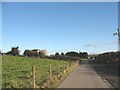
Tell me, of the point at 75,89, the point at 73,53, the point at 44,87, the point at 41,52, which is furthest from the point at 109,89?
the point at 73,53

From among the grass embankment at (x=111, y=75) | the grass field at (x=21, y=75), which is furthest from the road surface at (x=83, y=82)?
the grass field at (x=21, y=75)

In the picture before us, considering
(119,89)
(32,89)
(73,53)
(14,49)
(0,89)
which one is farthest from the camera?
(73,53)

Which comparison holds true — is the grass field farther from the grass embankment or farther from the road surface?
the grass embankment

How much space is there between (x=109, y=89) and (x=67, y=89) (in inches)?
90.0

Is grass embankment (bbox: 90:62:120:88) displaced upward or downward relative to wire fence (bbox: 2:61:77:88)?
downward

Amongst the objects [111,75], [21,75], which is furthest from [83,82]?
[111,75]

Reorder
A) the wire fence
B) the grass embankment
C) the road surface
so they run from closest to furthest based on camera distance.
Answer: the wire fence < the road surface < the grass embankment

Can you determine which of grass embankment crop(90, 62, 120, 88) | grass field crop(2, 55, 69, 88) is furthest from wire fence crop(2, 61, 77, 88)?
grass embankment crop(90, 62, 120, 88)

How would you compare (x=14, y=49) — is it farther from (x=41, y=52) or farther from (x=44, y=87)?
(x=44, y=87)

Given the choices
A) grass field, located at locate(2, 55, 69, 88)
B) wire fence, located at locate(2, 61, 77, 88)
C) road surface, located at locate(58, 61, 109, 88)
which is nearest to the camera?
wire fence, located at locate(2, 61, 77, 88)

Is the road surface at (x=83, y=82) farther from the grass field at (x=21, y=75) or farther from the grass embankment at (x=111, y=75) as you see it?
the grass field at (x=21, y=75)

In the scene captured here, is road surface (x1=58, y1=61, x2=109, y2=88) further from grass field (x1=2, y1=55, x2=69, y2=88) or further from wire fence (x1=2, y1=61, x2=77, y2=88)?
grass field (x1=2, y1=55, x2=69, y2=88)

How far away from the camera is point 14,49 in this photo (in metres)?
130

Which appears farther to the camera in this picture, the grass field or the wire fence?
the grass field
